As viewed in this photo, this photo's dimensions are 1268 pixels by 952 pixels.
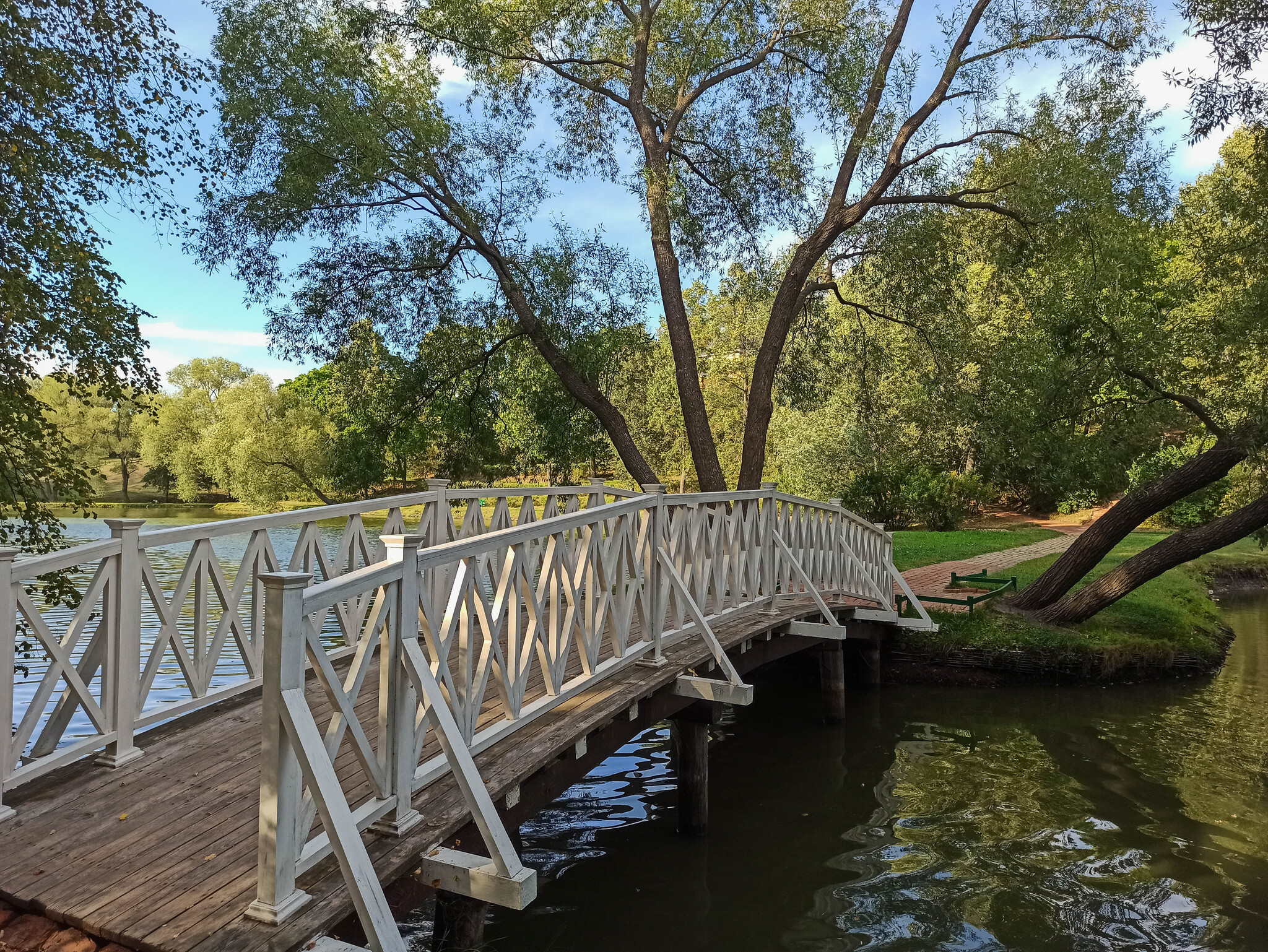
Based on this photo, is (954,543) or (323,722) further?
(954,543)

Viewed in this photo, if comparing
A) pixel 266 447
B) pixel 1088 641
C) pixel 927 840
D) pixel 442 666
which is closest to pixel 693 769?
pixel 927 840

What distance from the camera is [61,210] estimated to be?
321 inches

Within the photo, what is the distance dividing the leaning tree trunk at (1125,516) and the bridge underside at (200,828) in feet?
34.0

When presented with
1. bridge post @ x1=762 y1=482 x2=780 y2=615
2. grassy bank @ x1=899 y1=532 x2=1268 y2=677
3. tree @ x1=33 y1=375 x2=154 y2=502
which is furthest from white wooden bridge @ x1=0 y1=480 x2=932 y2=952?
tree @ x1=33 y1=375 x2=154 y2=502

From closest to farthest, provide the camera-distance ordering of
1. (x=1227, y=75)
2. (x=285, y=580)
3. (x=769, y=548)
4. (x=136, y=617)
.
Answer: (x=285, y=580) → (x=136, y=617) → (x=769, y=548) → (x=1227, y=75)

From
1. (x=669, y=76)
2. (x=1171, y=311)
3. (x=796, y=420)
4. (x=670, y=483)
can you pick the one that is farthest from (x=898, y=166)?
(x=670, y=483)

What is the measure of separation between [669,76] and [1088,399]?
9.00 metres

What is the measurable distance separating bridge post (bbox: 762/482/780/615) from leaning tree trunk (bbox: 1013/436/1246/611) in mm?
6542

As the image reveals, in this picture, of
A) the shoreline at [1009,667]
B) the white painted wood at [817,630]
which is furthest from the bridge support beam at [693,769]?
the shoreline at [1009,667]

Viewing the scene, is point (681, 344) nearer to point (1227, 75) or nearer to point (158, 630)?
point (1227, 75)

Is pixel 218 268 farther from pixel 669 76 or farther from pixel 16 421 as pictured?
pixel 669 76

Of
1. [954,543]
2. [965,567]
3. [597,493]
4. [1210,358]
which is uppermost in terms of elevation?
[1210,358]

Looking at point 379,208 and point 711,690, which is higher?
point 379,208

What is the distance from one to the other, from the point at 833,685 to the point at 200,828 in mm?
8703
